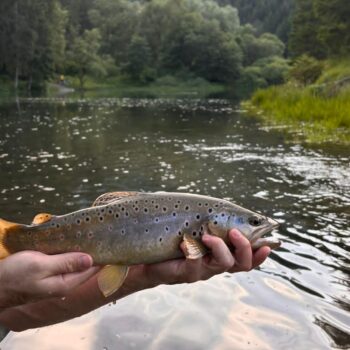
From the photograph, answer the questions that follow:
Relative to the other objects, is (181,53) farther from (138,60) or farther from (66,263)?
(66,263)

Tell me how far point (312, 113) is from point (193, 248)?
69.2 ft

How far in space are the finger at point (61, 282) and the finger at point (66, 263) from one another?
23mm

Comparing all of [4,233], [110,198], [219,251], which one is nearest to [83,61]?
[110,198]

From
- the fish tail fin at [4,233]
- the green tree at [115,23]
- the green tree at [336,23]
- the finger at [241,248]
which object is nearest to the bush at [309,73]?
the green tree at [336,23]

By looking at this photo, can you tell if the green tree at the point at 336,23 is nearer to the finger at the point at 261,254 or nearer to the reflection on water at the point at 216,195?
the reflection on water at the point at 216,195

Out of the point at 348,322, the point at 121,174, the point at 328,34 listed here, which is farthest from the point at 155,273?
the point at 328,34

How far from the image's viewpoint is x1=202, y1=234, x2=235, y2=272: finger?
9.84 feet

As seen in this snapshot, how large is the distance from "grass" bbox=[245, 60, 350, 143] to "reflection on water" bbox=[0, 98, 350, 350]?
65.4 inches

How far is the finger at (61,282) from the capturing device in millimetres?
2803

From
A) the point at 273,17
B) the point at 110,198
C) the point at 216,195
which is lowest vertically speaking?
the point at 216,195

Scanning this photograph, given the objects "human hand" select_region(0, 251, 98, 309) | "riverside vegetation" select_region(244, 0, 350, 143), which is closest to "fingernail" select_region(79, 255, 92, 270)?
"human hand" select_region(0, 251, 98, 309)

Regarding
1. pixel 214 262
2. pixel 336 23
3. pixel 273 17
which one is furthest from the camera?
pixel 273 17

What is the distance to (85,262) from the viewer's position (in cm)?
285

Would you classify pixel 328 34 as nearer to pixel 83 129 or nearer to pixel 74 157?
pixel 83 129
